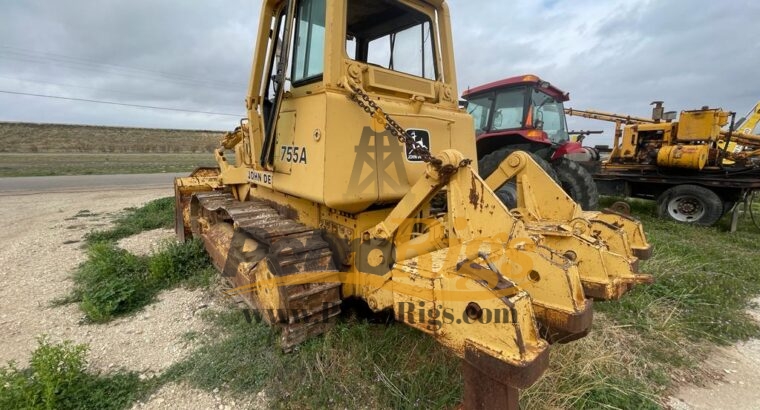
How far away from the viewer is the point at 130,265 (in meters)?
4.48

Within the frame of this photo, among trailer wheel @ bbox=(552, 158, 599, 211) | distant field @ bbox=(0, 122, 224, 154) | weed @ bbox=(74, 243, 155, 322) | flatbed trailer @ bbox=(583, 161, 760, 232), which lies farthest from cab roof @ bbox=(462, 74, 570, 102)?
distant field @ bbox=(0, 122, 224, 154)

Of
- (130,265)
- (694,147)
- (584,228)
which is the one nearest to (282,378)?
(584,228)

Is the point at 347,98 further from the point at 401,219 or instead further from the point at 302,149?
the point at 401,219

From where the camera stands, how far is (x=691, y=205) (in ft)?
24.9

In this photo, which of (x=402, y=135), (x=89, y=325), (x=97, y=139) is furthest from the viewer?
(x=97, y=139)

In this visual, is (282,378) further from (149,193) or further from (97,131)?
(97,131)

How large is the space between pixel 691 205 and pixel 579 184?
296 cm

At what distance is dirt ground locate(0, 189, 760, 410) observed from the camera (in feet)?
7.90

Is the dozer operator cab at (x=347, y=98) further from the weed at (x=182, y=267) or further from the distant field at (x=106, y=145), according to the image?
the distant field at (x=106, y=145)

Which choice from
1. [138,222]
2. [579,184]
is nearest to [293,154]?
[138,222]

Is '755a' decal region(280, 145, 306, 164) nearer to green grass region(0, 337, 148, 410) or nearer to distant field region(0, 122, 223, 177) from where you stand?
green grass region(0, 337, 148, 410)

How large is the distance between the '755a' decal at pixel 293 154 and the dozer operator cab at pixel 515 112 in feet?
16.1

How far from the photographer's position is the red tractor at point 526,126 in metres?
6.57

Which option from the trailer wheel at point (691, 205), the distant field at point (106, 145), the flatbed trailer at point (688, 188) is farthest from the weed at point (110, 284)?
the distant field at point (106, 145)
